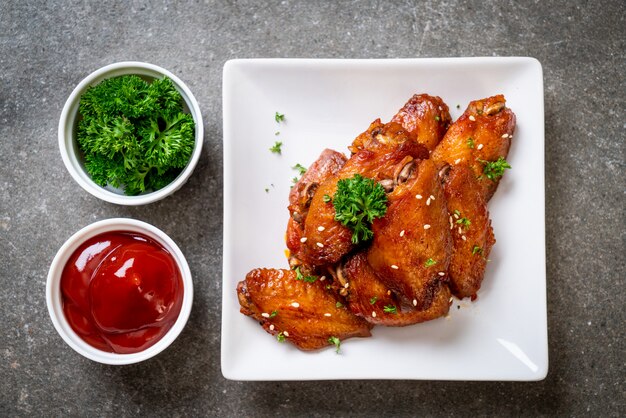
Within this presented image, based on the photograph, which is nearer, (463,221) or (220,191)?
(463,221)

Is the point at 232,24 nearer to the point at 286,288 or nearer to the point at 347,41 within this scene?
the point at 347,41

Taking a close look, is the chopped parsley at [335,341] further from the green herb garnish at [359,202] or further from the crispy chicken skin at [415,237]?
the green herb garnish at [359,202]

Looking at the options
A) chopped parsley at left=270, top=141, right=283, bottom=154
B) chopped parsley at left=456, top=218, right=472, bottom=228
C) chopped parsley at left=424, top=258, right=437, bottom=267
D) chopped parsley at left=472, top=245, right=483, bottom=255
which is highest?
chopped parsley at left=456, top=218, right=472, bottom=228

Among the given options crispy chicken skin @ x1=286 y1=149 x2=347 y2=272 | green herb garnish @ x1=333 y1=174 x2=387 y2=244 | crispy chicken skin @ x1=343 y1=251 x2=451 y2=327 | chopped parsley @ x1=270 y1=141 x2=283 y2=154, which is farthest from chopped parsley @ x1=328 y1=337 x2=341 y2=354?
chopped parsley @ x1=270 y1=141 x2=283 y2=154

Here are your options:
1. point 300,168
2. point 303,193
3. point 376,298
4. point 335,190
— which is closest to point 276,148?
point 300,168

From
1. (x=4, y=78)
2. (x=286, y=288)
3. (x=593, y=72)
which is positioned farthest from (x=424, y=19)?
(x=4, y=78)

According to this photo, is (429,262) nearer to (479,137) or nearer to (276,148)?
(479,137)

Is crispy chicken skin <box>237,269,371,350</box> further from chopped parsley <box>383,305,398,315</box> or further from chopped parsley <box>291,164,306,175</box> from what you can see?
chopped parsley <box>291,164,306,175</box>
